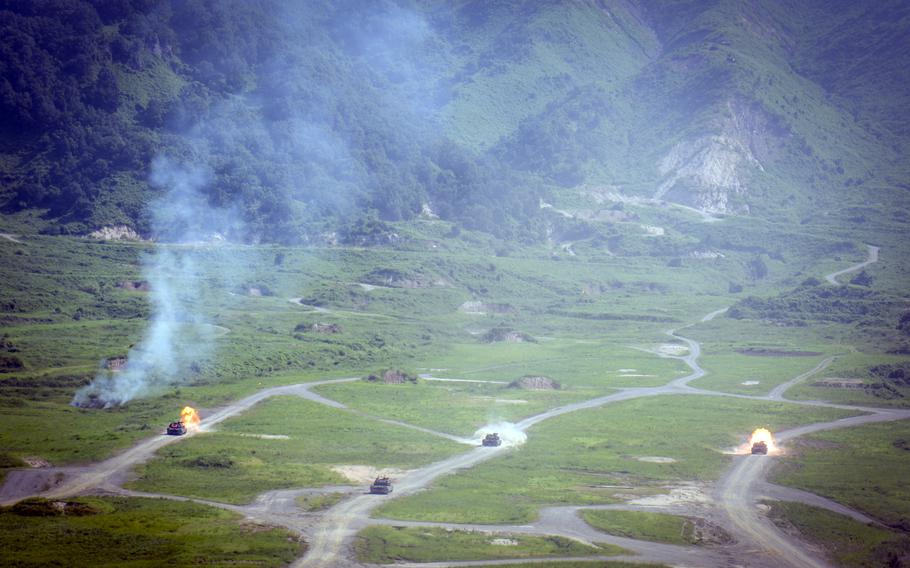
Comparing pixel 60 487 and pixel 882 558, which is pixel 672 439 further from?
pixel 60 487

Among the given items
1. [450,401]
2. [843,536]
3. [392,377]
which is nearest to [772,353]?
[392,377]

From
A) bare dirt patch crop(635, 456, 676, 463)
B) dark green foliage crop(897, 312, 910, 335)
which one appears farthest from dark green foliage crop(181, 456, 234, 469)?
dark green foliage crop(897, 312, 910, 335)

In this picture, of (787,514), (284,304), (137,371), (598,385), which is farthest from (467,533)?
(284,304)

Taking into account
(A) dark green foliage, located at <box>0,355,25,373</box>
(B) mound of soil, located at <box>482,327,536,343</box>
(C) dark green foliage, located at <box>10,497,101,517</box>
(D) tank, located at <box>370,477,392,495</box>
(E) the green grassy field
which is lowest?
(C) dark green foliage, located at <box>10,497,101,517</box>

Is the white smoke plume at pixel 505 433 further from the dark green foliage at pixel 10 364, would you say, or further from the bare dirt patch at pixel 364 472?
the dark green foliage at pixel 10 364

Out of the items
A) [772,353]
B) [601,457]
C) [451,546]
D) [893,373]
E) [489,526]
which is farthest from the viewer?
[772,353]

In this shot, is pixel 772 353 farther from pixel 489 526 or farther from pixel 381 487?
pixel 489 526

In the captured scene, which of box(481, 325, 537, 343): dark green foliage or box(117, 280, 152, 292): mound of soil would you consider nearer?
box(117, 280, 152, 292): mound of soil

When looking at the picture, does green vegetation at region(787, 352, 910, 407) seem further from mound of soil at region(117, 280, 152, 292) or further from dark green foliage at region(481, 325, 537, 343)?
mound of soil at region(117, 280, 152, 292)
